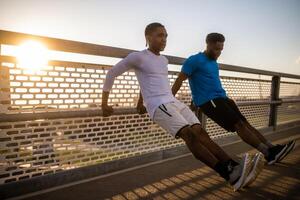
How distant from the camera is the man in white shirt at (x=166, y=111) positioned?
111 inches

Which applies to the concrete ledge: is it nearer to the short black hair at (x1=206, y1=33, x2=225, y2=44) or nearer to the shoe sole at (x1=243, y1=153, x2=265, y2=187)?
the shoe sole at (x1=243, y1=153, x2=265, y2=187)

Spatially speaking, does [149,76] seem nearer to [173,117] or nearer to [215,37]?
[173,117]

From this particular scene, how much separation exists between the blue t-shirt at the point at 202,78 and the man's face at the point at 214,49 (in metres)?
0.13

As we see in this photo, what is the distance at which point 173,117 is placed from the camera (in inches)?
117

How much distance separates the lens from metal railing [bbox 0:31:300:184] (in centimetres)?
262

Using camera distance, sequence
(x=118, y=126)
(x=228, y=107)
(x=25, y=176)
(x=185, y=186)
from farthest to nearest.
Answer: (x=228, y=107), (x=118, y=126), (x=185, y=186), (x=25, y=176)

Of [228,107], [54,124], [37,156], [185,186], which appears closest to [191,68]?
[228,107]

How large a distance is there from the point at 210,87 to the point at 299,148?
2.41 m

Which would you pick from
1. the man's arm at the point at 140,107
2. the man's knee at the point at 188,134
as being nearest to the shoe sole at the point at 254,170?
the man's knee at the point at 188,134

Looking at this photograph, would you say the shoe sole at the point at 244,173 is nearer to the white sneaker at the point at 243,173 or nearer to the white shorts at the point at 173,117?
the white sneaker at the point at 243,173

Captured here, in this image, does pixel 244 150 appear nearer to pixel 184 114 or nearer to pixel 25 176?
pixel 184 114

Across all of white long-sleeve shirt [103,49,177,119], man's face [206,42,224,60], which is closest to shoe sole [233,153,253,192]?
white long-sleeve shirt [103,49,177,119]

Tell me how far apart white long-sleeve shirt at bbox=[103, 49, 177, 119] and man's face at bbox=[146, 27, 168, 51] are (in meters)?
0.11

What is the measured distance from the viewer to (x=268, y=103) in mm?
6598
